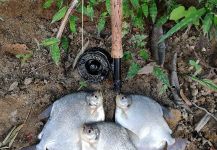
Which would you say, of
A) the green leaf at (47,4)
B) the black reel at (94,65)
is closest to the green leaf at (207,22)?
the black reel at (94,65)

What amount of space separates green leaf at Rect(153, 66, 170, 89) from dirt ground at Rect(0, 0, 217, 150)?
3.9 inches

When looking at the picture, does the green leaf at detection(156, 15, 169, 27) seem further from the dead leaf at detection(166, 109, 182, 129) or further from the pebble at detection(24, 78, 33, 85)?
the pebble at detection(24, 78, 33, 85)

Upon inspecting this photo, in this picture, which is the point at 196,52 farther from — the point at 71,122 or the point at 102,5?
the point at 71,122

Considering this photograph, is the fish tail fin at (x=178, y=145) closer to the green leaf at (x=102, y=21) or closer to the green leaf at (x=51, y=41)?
the green leaf at (x=102, y=21)

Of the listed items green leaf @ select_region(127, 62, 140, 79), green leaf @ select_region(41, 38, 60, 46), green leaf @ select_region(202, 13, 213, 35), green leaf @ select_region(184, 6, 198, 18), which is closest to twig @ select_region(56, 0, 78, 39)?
green leaf @ select_region(41, 38, 60, 46)

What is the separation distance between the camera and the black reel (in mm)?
3824

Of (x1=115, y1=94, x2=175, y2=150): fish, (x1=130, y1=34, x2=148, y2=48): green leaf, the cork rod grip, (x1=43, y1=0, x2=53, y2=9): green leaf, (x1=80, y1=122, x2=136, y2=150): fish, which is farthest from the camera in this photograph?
(x1=130, y1=34, x2=148, y2=48): green leaf

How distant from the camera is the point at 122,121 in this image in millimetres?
3699

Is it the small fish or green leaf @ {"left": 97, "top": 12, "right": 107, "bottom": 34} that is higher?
green leaf @ {"left": 97, "top": 12, "right": 107, "bottom": 34}

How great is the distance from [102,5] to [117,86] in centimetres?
71

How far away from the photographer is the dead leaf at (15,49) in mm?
3888

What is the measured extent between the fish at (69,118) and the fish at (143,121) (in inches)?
6.4

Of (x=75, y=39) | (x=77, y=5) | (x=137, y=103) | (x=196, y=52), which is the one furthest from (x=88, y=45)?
(x=196, y=52)

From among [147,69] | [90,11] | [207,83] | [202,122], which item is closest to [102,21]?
[90,11]
